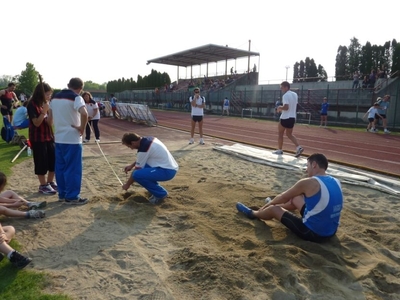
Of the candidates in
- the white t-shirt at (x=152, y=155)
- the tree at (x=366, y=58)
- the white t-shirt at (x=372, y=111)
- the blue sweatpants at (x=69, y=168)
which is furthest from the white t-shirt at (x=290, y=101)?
the tree at (x=366, y=58)

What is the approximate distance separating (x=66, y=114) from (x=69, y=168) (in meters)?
0.80

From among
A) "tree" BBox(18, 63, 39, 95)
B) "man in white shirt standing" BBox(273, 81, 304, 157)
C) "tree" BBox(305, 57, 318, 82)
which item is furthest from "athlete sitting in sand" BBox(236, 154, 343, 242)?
"tree" BBox(18, 63, 39, 95)

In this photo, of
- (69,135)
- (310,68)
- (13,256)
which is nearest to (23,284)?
(13,256)

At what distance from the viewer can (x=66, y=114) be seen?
15.5 feet

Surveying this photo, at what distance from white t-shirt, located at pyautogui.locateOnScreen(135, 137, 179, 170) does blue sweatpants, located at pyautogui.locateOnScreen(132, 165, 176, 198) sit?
0.08 m

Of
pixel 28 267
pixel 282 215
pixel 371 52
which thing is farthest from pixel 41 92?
pixel 371 52

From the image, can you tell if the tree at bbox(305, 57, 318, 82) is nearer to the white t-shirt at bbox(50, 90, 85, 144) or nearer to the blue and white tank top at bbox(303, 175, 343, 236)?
the white t-shirt at bbox(50, 90, 85, 144)

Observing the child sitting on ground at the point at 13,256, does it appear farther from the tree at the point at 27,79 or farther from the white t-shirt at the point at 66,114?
the tree at the point at 27,79

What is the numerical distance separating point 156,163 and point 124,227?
1.19m

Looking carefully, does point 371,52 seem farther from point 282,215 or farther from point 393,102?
point 282,215

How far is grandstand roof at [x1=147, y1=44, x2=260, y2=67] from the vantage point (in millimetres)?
37838

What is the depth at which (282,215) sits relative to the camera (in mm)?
3930

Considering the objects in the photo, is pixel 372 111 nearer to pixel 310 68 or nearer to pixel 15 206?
pixel 15 206

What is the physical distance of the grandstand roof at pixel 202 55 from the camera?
37838mm
